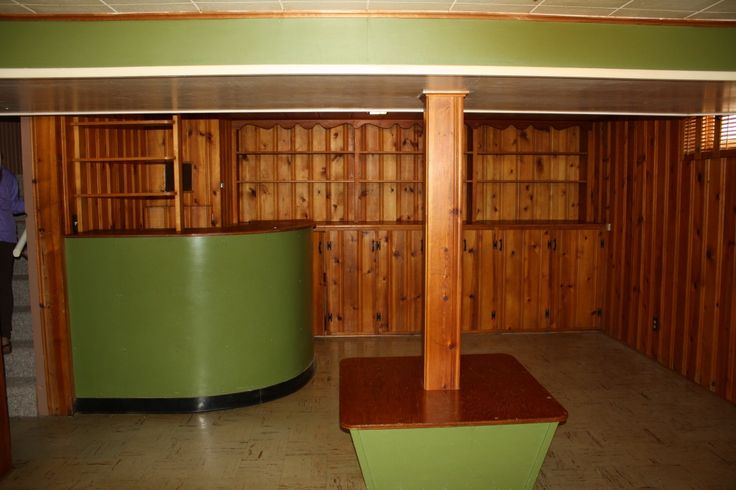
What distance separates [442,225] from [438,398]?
85 cm

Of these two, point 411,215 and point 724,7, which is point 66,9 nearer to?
point 724,7

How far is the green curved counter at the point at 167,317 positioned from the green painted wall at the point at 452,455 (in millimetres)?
1736

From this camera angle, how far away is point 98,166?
430cm

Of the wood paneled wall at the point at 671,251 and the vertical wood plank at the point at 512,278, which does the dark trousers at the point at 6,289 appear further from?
the wood paneled wall at the point at 671,251

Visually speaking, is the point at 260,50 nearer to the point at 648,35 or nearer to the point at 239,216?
the point at 648,35

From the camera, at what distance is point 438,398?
2.67 metres

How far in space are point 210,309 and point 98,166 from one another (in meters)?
1.55

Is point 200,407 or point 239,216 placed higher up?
point 239,216

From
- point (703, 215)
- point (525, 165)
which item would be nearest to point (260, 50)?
point (703, 215)

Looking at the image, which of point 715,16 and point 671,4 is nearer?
point 671,4

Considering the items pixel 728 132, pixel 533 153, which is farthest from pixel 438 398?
pixel 533 153

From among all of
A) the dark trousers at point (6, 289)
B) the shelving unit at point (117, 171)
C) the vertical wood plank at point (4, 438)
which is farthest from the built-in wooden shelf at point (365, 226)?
the vertical wood plank at point (4, 438)

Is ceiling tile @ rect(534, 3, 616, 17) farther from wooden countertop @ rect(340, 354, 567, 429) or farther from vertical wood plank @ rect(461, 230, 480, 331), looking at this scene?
vertical wood plank @ rect(461, 230, 480, 331)

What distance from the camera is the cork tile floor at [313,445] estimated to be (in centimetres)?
300
